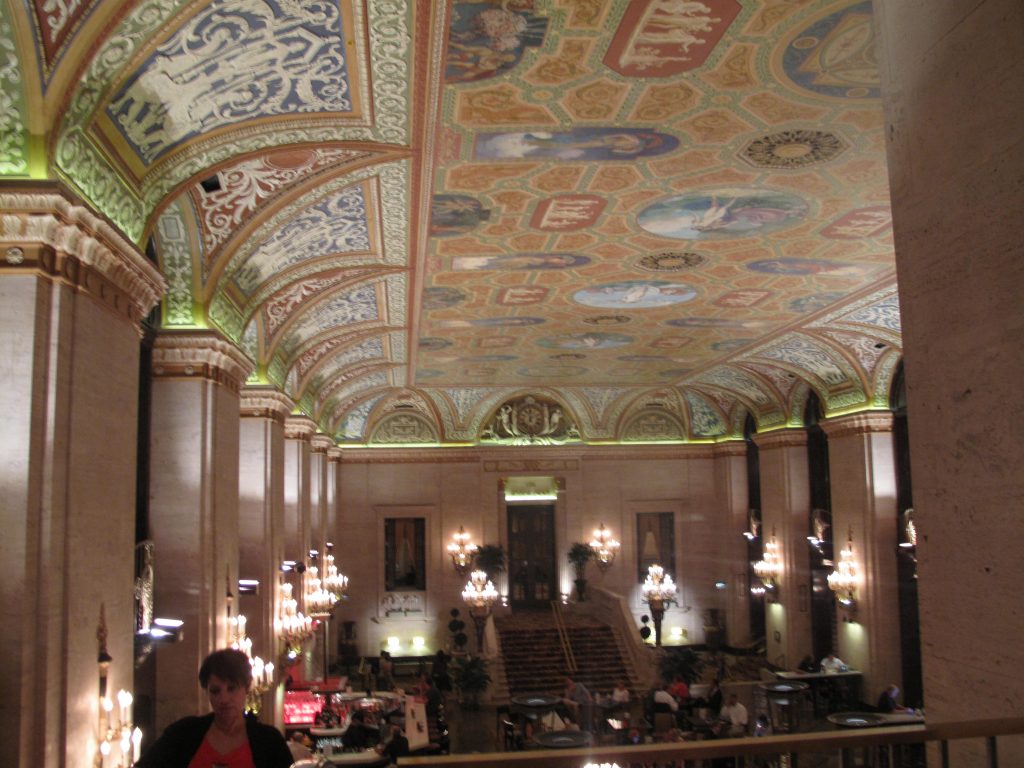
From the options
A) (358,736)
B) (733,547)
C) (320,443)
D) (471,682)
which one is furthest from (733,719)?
(733,547)

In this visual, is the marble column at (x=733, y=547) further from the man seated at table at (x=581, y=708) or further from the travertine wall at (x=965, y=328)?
the travertine wall at (x=965, y=328)

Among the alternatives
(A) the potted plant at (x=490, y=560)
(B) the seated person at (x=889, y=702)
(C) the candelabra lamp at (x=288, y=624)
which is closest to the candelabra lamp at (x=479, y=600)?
(A) the potted plant at (x=490, y=560)

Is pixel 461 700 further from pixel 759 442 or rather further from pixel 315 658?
pixel 759 442

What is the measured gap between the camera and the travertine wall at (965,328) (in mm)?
2980

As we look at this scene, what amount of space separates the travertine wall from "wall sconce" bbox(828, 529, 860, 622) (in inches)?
766

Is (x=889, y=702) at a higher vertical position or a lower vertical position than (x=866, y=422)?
lower

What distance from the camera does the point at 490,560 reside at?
92.1 ft

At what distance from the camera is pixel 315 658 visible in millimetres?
22453

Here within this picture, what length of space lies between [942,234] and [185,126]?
20.6 ft

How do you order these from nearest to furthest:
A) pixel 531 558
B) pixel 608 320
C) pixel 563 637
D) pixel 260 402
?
pixel 260 402 < pixel 608 320 < pixel 563 637 < pixel 531 558

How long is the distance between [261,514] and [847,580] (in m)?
14.1

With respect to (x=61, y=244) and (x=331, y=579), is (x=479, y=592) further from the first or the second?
(x=61, y=244)

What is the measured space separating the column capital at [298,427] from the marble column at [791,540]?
1308 centimetres

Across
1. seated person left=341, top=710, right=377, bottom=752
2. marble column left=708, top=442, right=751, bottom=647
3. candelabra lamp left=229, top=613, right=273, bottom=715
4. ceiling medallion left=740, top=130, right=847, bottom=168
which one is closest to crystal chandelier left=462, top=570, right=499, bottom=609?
marble column left=708, top=442, right=751, bottom=647
